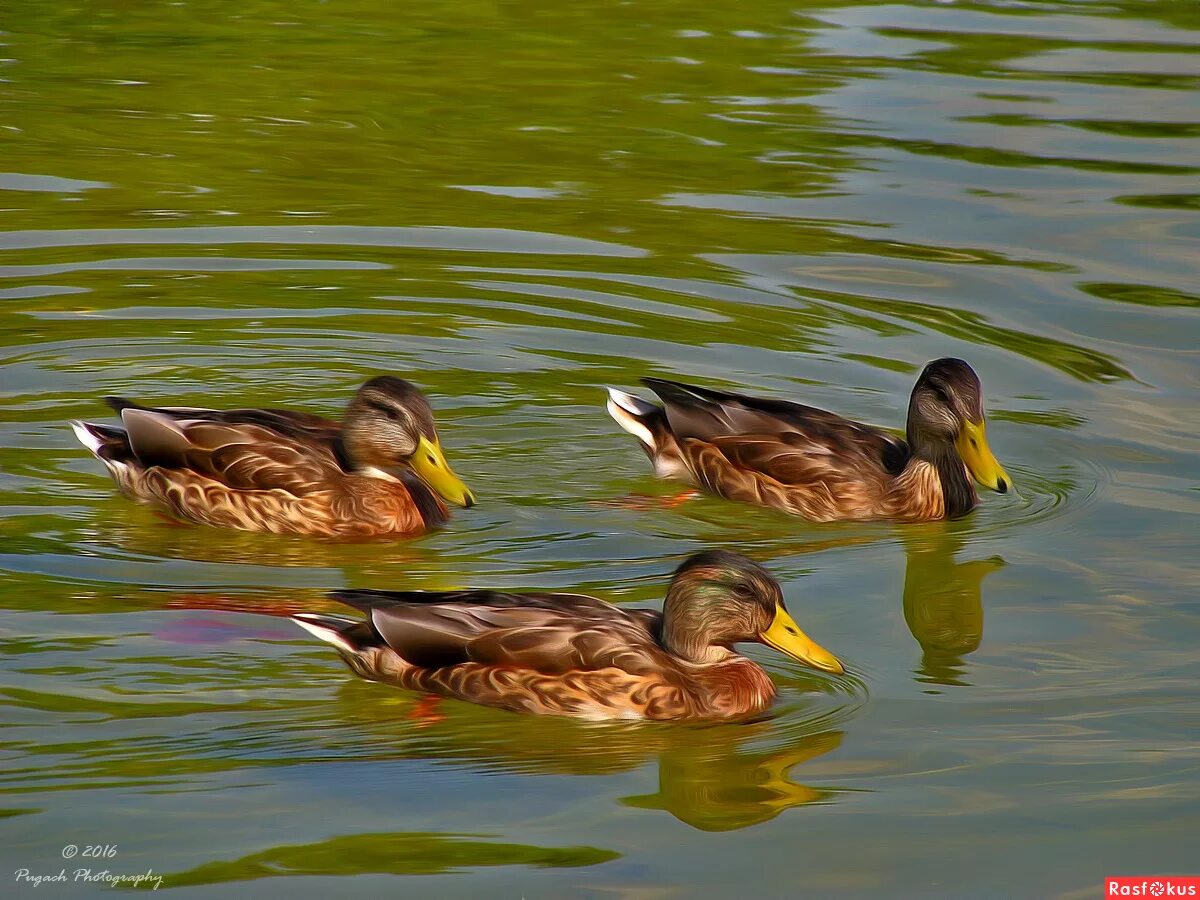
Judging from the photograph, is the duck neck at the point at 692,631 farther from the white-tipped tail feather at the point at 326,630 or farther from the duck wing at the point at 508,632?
the white-tipped tail feather at the point at 326,630

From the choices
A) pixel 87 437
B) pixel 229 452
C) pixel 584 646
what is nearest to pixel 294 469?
pixel 229 452

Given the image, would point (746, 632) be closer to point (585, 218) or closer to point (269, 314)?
point (269, 314)

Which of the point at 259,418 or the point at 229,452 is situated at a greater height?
the point at 259,418

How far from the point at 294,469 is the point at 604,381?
2.52 metres

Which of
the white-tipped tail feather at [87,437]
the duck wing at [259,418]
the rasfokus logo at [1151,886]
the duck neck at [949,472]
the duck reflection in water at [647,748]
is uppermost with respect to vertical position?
the duck wing at [259,418]

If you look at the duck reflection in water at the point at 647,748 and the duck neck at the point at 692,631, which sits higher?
the duck neck at the point at 692,631

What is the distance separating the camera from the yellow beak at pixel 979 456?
408 inches

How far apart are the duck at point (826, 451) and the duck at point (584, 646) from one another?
8.45ft

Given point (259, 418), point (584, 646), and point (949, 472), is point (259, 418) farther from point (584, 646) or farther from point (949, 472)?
point (949, 472)

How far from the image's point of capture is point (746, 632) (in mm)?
7820

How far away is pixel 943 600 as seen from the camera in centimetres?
916

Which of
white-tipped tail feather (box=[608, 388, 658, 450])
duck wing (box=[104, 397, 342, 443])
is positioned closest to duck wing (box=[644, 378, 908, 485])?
white-tipped tail feather (box=[608, 388, 658, 450])

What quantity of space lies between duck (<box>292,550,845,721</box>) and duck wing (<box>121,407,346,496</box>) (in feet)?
7.44

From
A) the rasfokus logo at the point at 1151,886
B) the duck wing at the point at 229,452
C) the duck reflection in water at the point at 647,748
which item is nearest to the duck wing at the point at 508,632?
the duck reflection in water at the point at 647,748
